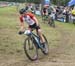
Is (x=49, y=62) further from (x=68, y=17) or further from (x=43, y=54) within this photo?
(x=68, y=17)

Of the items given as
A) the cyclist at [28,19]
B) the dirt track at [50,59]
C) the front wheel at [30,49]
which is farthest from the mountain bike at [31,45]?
the cyclist at [28,19]

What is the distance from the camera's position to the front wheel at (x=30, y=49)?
1143 cm

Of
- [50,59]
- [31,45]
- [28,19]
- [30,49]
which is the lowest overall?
[50,59]

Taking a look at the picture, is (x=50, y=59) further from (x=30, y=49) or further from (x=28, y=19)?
(x=28, y=19)

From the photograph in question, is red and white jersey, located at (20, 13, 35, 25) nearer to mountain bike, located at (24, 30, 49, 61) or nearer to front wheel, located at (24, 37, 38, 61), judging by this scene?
mountain bike, located at (24, 30, 49, 61)

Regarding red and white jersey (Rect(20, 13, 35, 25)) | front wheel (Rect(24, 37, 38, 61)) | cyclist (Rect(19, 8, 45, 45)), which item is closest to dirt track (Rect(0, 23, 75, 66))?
front wheel (Rect(24, 37, 38, 61))

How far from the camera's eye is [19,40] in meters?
17.1

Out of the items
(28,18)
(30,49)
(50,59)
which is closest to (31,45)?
(30,49)

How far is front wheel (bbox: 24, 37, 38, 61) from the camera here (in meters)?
11.4

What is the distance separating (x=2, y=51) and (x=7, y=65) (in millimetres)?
2886

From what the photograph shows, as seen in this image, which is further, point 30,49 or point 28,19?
point 28,19

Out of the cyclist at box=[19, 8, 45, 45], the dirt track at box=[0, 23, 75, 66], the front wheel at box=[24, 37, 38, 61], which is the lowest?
the dirt track at box=[0, 23, 75, 66]

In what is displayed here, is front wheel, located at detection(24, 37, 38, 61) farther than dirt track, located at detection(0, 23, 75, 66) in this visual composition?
Yes

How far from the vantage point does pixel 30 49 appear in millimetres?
11617
